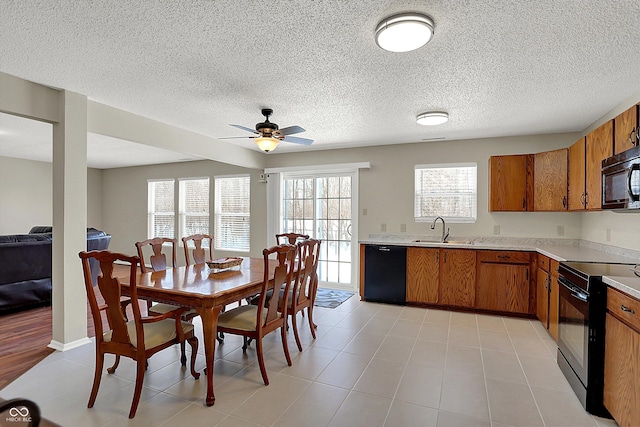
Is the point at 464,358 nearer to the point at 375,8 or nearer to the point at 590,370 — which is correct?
the point at 590,370

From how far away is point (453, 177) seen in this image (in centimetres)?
502

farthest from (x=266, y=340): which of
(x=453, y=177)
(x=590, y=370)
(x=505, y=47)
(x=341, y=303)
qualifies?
(x=453, y=177)

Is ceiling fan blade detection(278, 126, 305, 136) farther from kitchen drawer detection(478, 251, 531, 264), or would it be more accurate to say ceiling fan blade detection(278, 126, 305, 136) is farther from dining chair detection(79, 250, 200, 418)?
kitchen drawer detection(478, 251, 531, 264)

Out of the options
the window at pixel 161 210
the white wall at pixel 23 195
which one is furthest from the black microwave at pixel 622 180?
the white wall at pixel 23 195

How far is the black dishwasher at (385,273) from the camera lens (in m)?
4.68

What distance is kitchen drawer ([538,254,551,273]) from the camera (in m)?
3.50

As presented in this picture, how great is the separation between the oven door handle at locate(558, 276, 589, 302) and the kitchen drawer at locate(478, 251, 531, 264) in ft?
4.61

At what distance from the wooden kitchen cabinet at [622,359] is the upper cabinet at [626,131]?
3.79 feet

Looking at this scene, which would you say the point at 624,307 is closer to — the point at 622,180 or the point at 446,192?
the point at 622,180

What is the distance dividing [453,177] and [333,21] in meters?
3.66

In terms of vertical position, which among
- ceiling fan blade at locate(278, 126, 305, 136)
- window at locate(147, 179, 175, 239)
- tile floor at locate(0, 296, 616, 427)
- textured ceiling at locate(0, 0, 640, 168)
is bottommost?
tile floor at locate(0, 296, 616, 427)

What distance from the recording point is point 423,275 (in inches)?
180

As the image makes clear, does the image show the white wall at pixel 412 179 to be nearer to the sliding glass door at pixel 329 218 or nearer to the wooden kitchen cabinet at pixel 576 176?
the sliding glass door at pixel 329 218

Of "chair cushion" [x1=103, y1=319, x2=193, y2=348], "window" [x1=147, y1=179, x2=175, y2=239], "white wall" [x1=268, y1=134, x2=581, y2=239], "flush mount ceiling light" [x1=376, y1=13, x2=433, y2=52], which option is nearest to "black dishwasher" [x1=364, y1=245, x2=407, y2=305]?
"white wall" [x1=268, y1=134, x2=581, y2=239]
